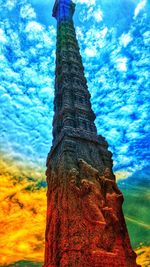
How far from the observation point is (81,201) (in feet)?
41.3

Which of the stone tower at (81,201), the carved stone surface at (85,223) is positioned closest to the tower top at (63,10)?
the stone tower at (81,201)

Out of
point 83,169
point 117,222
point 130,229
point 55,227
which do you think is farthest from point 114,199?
point 130,229

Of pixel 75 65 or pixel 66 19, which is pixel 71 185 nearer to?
pixel 75 65

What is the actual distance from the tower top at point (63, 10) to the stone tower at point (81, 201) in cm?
1489

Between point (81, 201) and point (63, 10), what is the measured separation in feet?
84.2

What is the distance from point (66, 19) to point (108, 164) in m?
20.5

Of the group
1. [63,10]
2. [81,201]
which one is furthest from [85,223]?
[63,10]

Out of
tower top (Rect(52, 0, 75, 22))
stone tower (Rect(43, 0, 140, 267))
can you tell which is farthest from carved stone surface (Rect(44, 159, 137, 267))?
tower top (Rect(52, 0, 75, 22))

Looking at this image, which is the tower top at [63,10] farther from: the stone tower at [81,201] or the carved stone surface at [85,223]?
the carved stone surface at [85,223]

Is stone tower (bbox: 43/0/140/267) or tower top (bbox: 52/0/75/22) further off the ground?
tower top (bbox: 52/0/75/22)

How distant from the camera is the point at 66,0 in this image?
32969 millimetres

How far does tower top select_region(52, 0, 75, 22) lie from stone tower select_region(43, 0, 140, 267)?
48.8 feet

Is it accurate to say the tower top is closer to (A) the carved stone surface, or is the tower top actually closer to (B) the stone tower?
(B) the stone tower

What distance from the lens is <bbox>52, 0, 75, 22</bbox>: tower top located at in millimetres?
30494
